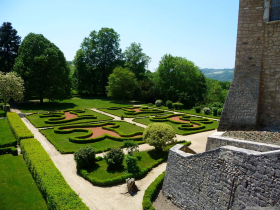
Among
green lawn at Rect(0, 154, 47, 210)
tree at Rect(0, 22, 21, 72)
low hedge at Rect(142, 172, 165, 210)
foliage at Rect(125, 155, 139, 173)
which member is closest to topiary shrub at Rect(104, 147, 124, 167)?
foliage at Rect(125, 155, 139, 173)

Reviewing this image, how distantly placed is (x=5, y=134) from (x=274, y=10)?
20.7 metres

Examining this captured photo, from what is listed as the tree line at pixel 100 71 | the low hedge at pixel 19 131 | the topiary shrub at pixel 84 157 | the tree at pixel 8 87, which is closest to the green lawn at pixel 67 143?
the low hedge at pixel 19 131

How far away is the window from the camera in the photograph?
938 cm

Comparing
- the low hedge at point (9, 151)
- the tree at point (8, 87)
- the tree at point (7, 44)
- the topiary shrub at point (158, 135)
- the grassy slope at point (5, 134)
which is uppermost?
the tree at point (7, 44)

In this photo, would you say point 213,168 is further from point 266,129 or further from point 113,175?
point 113,175

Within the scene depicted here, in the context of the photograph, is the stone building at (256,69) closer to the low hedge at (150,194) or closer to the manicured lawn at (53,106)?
the low hedge at (150,194)

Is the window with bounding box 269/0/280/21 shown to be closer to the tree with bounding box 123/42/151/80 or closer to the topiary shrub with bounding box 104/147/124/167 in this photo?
the topiary shrub with bounding box 104/147/124/167

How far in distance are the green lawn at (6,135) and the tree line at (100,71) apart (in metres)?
13.2

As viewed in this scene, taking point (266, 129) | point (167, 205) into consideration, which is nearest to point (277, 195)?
point (167, 205)

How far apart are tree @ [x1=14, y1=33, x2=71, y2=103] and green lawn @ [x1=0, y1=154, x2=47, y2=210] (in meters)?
23.2

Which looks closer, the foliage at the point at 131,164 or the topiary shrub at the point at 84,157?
the foliage at the point at 131,164

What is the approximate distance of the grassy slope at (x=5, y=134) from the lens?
1556 centimetres

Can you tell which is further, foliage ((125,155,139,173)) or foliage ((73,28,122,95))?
foliage ((73,28,122,95))

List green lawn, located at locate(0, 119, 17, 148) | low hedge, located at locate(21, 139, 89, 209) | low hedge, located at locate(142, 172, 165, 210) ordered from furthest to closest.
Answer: green lawn, located at locate(0, 119, 17, 148) → low hedge, located at locate(142, 172, 165, 210) → low hedge, located at locate(21, 139, 89, 209)
